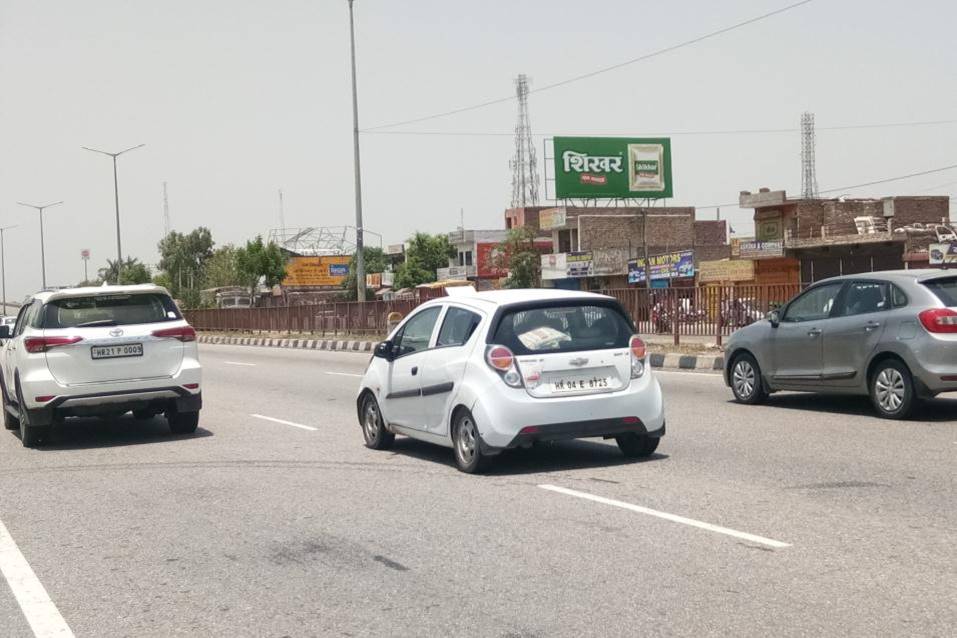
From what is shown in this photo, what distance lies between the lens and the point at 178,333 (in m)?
13.3

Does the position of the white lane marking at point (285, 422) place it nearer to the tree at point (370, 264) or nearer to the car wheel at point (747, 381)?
the car wheel at point (747, 381)

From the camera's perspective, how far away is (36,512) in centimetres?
879

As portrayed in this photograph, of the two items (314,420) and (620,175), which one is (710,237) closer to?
(620,175)

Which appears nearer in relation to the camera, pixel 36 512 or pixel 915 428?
pixel 36 512

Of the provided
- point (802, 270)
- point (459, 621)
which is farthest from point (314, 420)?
point (802, 270)

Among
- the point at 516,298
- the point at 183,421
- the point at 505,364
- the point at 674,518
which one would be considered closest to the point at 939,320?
the point at 516,298

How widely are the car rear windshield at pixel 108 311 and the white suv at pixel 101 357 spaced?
0.04 feet

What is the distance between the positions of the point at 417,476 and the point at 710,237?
261 feet

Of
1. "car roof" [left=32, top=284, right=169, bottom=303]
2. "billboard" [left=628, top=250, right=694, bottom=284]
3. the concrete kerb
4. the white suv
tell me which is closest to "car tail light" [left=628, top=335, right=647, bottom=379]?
the concrete kerb

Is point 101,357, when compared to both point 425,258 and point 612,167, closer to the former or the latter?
point 612,167

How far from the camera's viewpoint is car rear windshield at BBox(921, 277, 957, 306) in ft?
40.0

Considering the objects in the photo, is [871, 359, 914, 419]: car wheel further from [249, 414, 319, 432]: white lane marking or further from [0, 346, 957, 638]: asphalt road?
[249, 414, 319, 432]: white lane marking

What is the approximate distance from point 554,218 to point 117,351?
218 ft

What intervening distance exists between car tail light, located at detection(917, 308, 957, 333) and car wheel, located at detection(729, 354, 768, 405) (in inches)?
110
